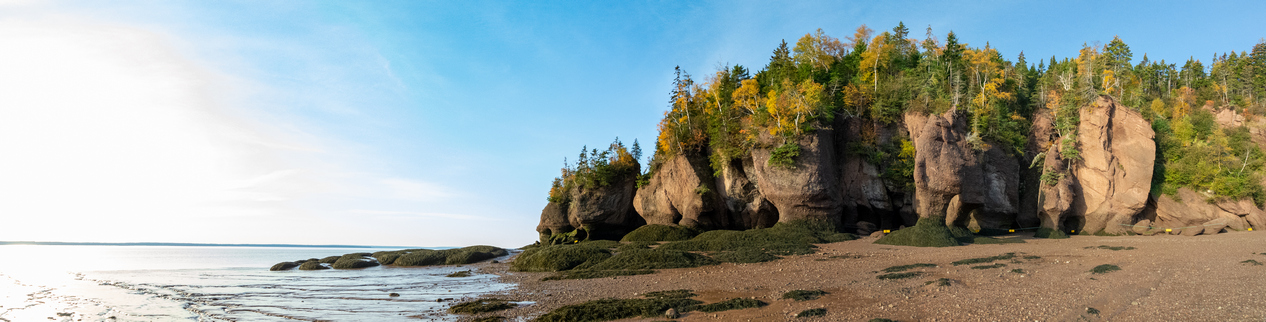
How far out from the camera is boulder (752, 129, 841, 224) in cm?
3253

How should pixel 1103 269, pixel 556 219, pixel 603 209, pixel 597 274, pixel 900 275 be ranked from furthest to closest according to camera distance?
1. pixel 556 219
2. pixel 603 209
3. pixel 597 274
4. pixel 900 275
5. pixel 1103 269

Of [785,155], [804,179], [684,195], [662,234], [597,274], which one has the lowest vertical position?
[597,274]

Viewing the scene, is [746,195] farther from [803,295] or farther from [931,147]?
[803,295]

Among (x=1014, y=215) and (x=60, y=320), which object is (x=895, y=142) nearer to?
(x=1014, y=215)

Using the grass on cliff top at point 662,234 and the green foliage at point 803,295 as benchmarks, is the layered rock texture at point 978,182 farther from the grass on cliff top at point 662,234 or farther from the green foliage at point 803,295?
the green foliage at point 803,295

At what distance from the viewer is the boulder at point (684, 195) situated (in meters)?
39.3

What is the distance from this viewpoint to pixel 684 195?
132 ft

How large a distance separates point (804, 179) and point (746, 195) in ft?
20.3

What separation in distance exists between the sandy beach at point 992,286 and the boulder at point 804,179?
9.55 metres

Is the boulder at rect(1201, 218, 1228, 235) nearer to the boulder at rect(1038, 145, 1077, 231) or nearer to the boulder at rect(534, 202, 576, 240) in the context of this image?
the boulder at rect(1038, 145, 1077, 231)

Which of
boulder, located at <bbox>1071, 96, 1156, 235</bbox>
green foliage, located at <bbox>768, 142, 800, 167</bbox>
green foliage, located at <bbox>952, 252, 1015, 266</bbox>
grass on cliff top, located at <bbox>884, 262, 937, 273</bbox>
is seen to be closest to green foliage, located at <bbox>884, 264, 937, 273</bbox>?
grass on cliff top, located at <bbox>884, 262, 937, 273</bbox>

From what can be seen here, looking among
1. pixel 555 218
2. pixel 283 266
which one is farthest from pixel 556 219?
pixel 283 266

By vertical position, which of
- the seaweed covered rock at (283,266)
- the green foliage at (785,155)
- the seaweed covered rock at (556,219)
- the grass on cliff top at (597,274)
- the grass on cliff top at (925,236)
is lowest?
the grass on cliff top at (597,274)

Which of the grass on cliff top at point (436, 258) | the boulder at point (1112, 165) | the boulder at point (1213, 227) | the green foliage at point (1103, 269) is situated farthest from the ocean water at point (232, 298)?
the boulder at point (1213, 227)
